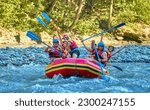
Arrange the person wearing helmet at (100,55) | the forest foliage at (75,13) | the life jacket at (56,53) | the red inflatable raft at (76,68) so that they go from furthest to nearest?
the forest foliage at (75,13)
the life jacket at (56,53)
the person wearing helmet at (100,55)
the red inflatable raft at (76,68)

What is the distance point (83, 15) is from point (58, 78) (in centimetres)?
1534

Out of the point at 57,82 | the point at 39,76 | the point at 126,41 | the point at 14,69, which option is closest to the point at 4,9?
the point at 126,41

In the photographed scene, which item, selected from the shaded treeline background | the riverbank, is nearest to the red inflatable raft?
the riverbank

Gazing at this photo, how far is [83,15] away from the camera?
26484 mm

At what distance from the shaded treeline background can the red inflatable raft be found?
36.8 ft

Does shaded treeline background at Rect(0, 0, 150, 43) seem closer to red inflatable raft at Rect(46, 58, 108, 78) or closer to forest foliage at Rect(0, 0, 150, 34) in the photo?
forest foliage at Rect(0, 0, 150, 34)

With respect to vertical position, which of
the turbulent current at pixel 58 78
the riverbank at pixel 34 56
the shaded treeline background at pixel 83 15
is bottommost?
the turbulent current at pixel 58 78

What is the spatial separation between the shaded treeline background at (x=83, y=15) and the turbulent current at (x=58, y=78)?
225 inches

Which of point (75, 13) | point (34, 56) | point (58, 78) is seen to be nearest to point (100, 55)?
point (58, 78)

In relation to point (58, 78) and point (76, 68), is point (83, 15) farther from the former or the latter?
point (76, 68)

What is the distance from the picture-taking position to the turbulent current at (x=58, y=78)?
1019 cm

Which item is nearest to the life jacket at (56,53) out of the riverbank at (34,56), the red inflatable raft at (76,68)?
the red inflatable raft at (76,68)

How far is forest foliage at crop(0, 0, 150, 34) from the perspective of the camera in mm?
23031

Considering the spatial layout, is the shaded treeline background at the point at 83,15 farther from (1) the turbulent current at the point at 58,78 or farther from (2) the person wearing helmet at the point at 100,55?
(2) the person wearing helmet at the point at 100,55
